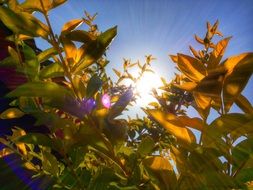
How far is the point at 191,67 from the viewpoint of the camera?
2.78 ft

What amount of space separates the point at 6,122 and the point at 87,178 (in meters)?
3.12

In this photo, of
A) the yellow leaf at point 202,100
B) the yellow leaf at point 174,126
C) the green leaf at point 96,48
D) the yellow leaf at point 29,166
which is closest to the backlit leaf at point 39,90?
the green leaf at point 96,48

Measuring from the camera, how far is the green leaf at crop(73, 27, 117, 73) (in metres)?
0.87

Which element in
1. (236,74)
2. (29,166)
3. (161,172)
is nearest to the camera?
(236,74)

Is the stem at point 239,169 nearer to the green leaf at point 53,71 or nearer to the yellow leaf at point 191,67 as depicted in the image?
the yellow leaf at point 191,67

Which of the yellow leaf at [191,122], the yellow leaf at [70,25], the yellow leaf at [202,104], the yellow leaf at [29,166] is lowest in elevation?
the yellow leaf at [29,166]

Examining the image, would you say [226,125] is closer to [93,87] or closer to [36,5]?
→ [93,87]

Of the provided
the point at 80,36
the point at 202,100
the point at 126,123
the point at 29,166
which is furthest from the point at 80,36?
the point at 29,166

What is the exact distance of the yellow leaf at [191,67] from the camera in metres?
0.84

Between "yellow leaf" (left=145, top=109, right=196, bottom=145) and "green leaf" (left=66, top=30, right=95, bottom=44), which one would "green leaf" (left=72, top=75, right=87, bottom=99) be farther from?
"yellow leaf" (left=145, top=109, right=196, bottom=145)

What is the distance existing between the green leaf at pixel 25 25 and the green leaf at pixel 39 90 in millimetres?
176

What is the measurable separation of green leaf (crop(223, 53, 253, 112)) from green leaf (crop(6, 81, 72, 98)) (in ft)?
1.40

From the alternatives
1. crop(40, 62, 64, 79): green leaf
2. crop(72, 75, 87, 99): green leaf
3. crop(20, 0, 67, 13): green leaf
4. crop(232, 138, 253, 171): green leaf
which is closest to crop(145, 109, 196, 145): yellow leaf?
crop(232, 138, 253, 171): green leaf

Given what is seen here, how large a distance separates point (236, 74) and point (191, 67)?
0.16 m
